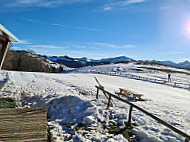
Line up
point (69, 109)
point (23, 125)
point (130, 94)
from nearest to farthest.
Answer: point (23, 125)
point (69, 109)
point (130, 94)

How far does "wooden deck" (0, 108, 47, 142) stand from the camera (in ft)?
10.8

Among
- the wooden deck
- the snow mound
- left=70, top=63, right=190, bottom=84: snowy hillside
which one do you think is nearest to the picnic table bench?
the snow mound

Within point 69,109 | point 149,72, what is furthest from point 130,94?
point 149,72

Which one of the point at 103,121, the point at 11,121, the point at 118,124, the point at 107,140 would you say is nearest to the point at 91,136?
the point at 107,140

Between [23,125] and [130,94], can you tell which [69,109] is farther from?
[130,94]

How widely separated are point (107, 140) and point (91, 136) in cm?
58

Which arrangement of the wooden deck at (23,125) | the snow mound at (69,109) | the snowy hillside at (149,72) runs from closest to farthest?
the wooden deck at (23,125)
the snow mound at (69,109)
the snowy hillside at (149,72)

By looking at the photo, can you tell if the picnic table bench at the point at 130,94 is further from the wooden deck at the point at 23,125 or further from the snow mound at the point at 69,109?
the wooden deck at the point at 23,125

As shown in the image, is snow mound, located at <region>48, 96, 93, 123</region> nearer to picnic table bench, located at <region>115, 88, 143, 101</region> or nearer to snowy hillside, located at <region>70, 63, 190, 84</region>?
picnic table bench, located at <region>115, 88, 143, 101</region>

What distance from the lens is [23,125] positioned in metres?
3.82

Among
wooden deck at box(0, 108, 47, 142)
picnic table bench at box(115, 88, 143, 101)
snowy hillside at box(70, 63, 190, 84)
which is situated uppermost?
snowy hillside at box(70, 63, 190, 84)

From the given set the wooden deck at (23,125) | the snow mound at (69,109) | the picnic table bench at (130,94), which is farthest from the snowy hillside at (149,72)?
the wooden deck at (23,125)

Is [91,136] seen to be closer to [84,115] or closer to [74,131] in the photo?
[74,131]

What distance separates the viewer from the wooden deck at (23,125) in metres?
3.29
